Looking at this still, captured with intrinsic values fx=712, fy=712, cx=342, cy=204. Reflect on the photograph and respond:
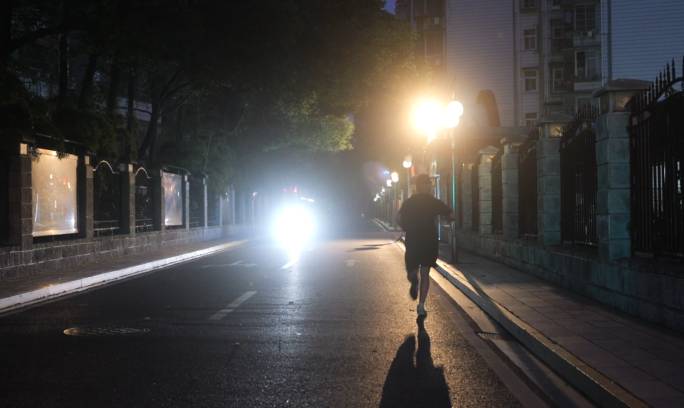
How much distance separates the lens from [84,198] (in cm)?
2011

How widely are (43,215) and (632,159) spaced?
44.5ft

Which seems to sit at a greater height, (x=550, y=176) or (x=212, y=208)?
(x=550, y=176)

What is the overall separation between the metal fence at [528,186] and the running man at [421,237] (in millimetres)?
5734

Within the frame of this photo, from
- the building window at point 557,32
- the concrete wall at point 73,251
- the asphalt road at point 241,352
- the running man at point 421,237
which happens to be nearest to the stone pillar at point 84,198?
the concrete wall at point 73,251

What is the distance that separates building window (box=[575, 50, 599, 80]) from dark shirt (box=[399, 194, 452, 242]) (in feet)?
136

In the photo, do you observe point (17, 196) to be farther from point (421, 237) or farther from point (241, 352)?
point (241, 352)

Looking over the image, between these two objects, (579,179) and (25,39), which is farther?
(25,39)

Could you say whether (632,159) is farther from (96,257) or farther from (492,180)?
(96,257)

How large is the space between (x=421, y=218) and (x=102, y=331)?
447 centimetres

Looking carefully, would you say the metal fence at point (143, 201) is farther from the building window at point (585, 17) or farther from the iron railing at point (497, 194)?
the building window at point (585, 17)

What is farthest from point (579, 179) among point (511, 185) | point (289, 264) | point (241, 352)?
point (289, 264)

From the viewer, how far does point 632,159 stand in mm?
10094

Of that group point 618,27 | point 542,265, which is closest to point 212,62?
point 542,265

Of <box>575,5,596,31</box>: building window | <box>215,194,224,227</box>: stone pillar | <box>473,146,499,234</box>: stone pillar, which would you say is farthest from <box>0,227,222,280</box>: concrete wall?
<box>575,5,596,31</box>: building window
